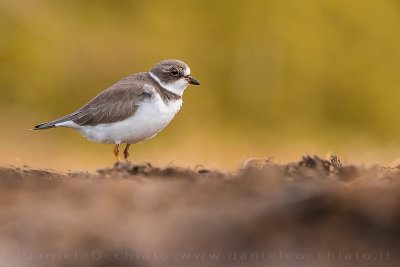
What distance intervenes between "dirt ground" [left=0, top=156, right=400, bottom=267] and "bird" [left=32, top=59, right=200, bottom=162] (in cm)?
404

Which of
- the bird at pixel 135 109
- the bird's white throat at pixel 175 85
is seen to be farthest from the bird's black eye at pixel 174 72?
the bird's white throat at pixel 175 85

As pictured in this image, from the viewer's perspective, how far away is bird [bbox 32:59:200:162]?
23.5 feet

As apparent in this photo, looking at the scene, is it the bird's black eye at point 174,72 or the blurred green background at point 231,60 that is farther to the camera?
the blurred green background at point 231,60

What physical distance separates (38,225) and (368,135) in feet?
52.0

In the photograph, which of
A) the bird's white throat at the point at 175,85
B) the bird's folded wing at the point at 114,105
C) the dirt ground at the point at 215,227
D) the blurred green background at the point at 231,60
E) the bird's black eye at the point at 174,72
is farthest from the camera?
the blurred green background at the point at 231,60

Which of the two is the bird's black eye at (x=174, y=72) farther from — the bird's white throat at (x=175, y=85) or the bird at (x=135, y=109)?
the bird's white throat at (x=175, y=85)

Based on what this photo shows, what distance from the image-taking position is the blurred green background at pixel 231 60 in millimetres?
17188

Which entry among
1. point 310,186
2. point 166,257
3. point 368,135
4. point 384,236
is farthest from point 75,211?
point 368,135

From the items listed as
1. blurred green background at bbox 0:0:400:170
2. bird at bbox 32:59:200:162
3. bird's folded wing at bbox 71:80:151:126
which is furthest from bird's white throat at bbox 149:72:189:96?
blurred green background at bbox 0:0:400:170

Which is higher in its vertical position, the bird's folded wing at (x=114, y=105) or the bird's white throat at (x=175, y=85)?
the bird's white throat at (x=175, y=85)

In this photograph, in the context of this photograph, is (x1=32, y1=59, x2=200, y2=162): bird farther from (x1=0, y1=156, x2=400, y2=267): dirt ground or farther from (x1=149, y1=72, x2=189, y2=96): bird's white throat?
(x1=0, y1=156, x2=400, y2=267): dirt ground

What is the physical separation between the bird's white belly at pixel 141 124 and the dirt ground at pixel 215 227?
4.00m

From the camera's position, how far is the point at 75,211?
117 inches

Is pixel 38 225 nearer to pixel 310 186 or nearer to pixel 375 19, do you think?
pixel 310 186
